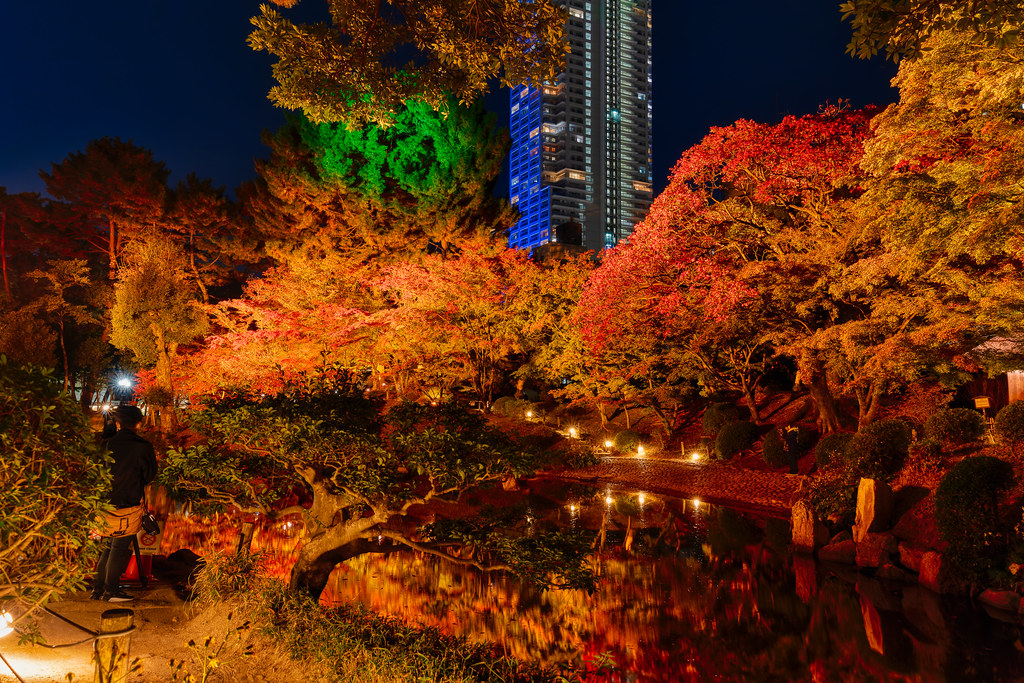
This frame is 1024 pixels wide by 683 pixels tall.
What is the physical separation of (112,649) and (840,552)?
8971 mm

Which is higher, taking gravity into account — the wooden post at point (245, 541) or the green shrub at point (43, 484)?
the green shrub at point (43, 484)

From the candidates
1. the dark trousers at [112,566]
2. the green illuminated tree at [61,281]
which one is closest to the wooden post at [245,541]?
the dark trousers at [112,566]

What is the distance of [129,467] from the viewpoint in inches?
190

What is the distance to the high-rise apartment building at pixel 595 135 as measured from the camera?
9131cm

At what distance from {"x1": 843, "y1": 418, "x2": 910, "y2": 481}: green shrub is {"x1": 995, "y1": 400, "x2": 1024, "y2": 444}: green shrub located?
1454 millimetres

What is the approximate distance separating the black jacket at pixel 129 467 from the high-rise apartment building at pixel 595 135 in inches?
3400

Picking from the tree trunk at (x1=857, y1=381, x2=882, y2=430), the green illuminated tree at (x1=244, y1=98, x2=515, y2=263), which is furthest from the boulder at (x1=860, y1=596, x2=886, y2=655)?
the green illuminated tree at (x1=244, y1=98, x2=515, y2=263)

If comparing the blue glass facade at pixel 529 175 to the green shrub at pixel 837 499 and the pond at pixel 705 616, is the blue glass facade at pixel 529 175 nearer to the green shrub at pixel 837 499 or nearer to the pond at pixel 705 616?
the green shrub at pixel 837 499

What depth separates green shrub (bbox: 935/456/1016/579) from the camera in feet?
23.2

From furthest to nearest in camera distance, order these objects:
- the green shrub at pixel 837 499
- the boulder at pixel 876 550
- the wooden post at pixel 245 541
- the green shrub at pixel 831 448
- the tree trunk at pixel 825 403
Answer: the tree trunk at pixel 825 403 < the green shrub at pixel 831 448 < the green shrub at pixel 837 499 < the boulder at pixel 876 550 < the wooden post at pixel 245 541

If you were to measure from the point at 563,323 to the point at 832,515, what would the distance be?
11.6 m

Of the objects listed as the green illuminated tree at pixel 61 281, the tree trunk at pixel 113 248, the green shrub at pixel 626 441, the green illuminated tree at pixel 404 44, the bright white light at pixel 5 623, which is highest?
the tree trunk at pixel 113 248

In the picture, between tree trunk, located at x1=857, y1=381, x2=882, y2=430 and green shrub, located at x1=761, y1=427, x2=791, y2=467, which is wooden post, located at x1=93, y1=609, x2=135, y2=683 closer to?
tree trunk, located at x1=857, y1=381, x2=882, y2=430

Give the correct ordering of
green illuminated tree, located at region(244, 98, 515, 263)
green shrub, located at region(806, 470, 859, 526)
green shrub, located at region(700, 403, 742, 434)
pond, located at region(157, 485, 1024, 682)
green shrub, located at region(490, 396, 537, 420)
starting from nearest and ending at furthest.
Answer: pond, located at region(157, 485, 1024, 682)
green shrub, located at region(806, 470, 859, 526)
green illuminated tree, located at region(244, 98, 515, 263)
green shrub, located at region(700, 403, 742, 434)
green shrub, located at region(490, 396, 537, 420)
